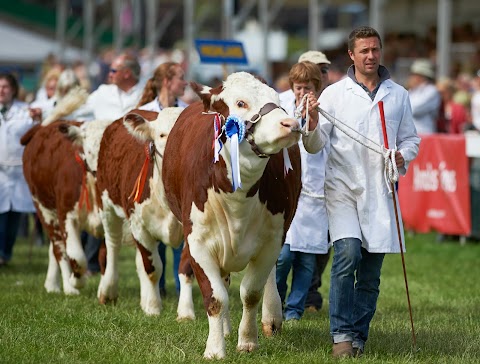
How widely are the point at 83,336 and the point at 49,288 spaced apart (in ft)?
10.3

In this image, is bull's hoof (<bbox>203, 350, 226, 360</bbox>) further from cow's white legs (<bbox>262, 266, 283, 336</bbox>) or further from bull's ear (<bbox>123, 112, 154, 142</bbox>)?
bull's ear (<bbox>123, 112, 154, 142</bbox>)

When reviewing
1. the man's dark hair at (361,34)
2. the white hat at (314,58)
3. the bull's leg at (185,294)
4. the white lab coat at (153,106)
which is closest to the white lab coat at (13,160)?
the white lab coat at (153,106)

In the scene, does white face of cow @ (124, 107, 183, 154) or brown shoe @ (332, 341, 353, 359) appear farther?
white face of cow @ (124, 107, 183, 154)

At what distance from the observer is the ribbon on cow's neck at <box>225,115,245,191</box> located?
6832mm

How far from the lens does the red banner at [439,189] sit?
49.9ft

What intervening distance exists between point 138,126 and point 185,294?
150 centimetres

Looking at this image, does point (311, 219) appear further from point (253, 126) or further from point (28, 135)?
point (28, 135)

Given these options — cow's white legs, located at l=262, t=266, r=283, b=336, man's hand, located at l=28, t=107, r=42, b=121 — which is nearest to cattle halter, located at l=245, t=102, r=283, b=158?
cow's white legs, located at l=262, t=266, r=283, b=336

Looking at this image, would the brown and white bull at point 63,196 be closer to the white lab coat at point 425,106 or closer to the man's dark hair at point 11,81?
the man's dark hair at point 11,81

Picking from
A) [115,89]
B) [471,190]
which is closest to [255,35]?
[471,190]

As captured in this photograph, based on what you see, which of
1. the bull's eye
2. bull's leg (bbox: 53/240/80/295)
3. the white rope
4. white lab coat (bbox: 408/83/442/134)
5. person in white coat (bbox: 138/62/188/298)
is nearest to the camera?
the bull's eye

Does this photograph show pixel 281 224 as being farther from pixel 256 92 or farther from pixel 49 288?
pixel 49 288

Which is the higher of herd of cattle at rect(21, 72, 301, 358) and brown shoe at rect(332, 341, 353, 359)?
herd of cattle at rect(21, 72, 301, 358)

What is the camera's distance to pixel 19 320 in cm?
908
